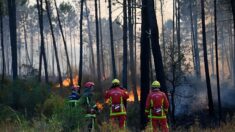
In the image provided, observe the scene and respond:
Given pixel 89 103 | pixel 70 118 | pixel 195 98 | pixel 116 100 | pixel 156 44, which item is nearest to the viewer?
pixel 70 118

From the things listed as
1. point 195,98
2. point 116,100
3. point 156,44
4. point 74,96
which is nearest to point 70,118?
point 74,96

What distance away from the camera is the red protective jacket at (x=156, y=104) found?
13.4 m

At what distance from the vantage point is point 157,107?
Answer: 1345cm

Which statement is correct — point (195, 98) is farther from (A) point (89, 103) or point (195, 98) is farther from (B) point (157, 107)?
(A) point (89, 103)

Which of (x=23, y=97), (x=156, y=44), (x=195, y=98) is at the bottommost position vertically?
(x=195, y=98)

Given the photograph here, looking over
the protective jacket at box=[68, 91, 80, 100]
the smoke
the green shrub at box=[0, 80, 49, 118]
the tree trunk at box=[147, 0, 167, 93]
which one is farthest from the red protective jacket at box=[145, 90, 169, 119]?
the smoke

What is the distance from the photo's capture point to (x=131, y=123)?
2442 centimetres

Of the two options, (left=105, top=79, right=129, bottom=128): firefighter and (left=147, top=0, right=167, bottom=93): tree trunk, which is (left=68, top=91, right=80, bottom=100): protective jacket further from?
(left=147, top=0, right=167, bottom=93): tree trunk

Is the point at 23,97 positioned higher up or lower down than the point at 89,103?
lower down

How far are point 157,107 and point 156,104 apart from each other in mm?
97

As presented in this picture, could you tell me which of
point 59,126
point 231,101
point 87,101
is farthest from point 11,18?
point 59,126

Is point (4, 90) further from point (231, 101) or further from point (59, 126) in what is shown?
point (231, 101)

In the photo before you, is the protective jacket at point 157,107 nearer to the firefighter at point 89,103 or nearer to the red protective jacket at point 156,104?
the red protective jacket at point 156,104

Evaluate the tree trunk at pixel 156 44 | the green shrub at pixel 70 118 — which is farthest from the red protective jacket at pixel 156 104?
the green shrub at pixel 70 118
